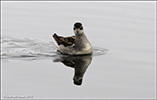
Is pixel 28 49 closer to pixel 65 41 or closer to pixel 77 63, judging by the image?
pixel 65 41

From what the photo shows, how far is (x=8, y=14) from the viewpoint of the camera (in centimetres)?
3028

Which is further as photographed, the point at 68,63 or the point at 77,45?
the point at 77,45

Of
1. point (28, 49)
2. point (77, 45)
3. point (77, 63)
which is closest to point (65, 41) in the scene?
point (77, 45)

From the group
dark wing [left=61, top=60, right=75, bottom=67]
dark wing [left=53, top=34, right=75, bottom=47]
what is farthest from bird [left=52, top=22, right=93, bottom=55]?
dark wing [left=61, top=60, right=75, bottom=67]

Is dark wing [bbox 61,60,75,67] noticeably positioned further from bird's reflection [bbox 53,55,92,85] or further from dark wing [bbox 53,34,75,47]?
dark wing [bbox 53,34,75,47]

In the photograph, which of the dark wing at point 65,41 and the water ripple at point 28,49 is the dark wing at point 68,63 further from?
the dark wing at point 65,41

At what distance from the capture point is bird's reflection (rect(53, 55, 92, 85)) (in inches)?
669

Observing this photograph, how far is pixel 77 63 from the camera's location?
1927 cm

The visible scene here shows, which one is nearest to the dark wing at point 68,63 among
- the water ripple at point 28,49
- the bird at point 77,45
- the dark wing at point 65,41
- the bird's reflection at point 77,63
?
the bird's reflection at point 77,63

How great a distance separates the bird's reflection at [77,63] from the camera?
17.0 meters

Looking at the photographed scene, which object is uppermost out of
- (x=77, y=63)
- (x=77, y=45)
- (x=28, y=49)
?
(x=77, y=45)

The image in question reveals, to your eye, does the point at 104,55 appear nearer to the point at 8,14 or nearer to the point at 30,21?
the point at 30,21

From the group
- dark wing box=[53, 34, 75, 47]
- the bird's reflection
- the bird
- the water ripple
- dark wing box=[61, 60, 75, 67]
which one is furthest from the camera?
dark wing box=[53, 34, 75, 47]

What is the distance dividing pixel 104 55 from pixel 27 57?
4068 millimetres
